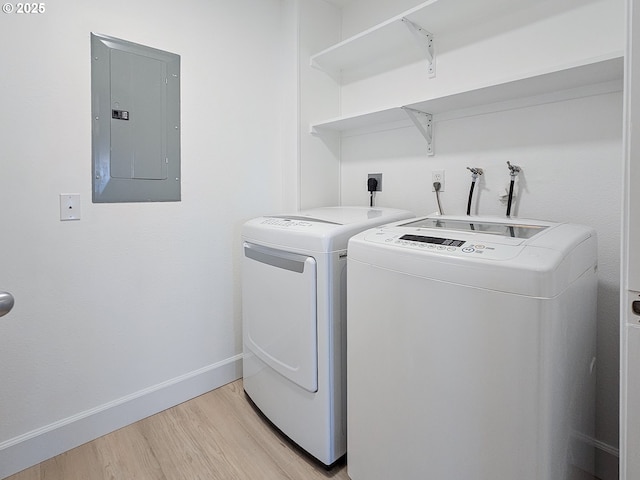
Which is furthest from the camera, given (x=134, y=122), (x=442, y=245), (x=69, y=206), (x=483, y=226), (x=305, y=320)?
(x=134, y=122)

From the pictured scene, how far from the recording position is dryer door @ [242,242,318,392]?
1.37m

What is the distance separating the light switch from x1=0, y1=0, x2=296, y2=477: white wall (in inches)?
0.9

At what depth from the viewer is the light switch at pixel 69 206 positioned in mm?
1468

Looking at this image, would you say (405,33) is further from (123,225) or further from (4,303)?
(4,303)

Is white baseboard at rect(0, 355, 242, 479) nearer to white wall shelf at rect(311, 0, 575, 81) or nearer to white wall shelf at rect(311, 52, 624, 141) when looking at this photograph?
white wall shelf at rect(311, 52, 624, 141)

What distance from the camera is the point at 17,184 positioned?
136 cm

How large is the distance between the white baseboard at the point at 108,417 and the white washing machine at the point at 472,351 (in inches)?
40.7

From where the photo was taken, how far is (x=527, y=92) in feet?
4.65

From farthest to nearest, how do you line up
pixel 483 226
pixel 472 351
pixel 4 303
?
1. pixel 483 226
2. pixel 472 351
3. pixel 4 303

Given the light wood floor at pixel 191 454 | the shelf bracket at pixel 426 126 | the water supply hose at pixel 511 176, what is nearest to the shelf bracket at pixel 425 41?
the shelf bracket at pixel 426 126

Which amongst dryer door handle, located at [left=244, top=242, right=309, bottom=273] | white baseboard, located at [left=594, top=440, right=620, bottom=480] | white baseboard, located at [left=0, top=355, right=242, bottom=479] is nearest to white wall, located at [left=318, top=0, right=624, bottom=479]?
white baseboard, located at [left=594, top=440, right=620, bottom=480]

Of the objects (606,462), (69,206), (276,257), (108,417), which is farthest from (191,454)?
(606,462)

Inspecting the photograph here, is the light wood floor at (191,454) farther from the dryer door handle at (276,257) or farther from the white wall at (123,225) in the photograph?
the dryer door handle at (276,257)

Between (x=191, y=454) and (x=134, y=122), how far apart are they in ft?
4.87
